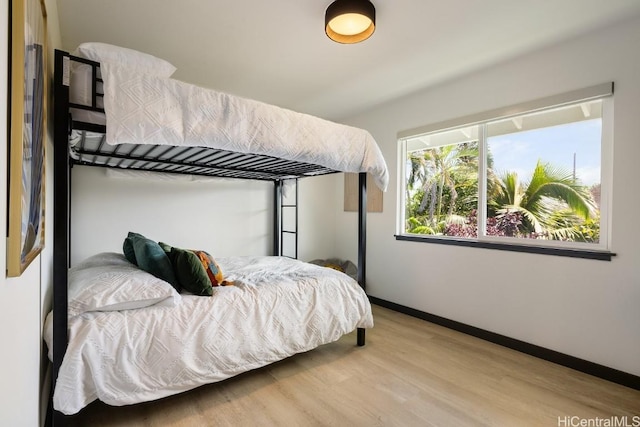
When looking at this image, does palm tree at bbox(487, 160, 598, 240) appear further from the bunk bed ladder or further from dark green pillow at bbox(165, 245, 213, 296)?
dark green pillow at bbox(165, 245, 213, 296)

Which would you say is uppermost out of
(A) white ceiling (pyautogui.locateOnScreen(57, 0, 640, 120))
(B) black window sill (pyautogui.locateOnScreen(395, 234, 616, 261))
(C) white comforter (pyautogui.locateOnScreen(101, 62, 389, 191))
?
(A) white ceiling (pyautogui.locateOnScreen(57, 0, 640, 120))

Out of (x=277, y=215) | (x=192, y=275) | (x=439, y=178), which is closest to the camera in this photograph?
(x=192, y=275)

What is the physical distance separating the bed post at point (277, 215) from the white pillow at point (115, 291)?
1.97 m

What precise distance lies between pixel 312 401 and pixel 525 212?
2198 millimetres

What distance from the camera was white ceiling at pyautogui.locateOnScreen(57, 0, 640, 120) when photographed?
180 centimetres

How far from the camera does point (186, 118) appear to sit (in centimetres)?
146

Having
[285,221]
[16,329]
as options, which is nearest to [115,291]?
[16,329]

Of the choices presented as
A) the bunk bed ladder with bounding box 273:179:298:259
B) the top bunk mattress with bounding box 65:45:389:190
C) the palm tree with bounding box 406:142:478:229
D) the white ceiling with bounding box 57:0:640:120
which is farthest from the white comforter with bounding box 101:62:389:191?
the bunk bed ladder with bounding box 273:179:298:259

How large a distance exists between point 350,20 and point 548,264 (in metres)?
2.23

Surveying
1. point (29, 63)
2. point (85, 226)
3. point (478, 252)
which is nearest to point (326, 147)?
point (29, 63)

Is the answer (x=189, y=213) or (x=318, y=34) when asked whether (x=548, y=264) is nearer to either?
(x=318, y=34)

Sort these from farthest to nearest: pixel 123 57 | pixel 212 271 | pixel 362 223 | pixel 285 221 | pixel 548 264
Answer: pixel 285 221, pixel 362 223, pixel 548 264, pixel 212 271, pixel 123 57

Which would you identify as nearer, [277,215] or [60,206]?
[60,206]

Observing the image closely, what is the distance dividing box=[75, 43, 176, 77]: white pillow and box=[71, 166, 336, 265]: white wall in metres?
1.58
